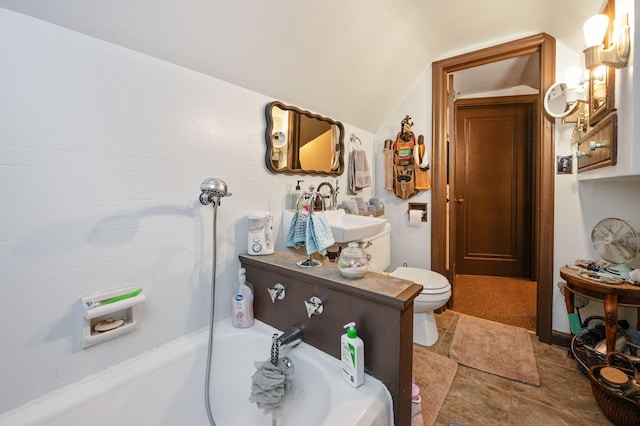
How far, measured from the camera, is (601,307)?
1827 millimetres

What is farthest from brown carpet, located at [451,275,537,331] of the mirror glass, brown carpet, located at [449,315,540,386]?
the mirror glass

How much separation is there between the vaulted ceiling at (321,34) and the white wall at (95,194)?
88 millimetres

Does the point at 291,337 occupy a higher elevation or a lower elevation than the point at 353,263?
lower

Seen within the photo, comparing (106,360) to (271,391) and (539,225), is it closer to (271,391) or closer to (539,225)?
(271,391)

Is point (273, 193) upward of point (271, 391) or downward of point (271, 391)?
upward

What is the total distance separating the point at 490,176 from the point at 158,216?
3645mm

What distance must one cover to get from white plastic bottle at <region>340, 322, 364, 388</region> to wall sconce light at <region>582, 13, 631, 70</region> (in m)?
1.50

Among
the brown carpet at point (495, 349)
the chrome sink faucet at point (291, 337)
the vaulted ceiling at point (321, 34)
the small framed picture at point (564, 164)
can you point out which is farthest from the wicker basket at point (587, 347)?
the vaulted ceiling at point (321, 34)

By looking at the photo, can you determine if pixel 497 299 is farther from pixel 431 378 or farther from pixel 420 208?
pixel 431 378

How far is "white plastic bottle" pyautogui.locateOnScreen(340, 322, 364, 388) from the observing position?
950mm

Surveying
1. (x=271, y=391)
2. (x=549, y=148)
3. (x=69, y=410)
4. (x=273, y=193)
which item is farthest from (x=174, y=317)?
(x=549, y=148)

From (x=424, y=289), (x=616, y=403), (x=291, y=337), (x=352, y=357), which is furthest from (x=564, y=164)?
(x=291, y=337)

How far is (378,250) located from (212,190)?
1.37 metres

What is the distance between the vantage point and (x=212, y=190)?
3.85 feet
